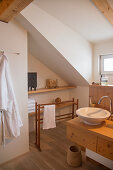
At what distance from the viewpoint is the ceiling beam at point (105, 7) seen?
149 cm

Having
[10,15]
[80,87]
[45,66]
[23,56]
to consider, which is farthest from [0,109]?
[80,87]

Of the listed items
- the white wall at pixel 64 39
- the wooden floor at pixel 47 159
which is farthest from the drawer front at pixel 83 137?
the white wall at pixel 64 39

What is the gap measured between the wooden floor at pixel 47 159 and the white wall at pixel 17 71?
0.13 m

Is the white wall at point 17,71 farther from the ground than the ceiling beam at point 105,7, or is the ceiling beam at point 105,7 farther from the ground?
the ceiling beam at point 105,7

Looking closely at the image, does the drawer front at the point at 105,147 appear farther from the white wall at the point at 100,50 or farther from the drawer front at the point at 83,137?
the white wall at the point at 100,50

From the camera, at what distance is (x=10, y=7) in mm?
1246

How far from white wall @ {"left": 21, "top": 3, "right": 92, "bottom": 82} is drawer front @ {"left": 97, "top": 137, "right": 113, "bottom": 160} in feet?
4.64

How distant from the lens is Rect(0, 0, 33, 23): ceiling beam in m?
1.17

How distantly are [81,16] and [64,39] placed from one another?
1.42ft

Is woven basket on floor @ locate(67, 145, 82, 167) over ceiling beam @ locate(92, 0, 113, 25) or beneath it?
beneath

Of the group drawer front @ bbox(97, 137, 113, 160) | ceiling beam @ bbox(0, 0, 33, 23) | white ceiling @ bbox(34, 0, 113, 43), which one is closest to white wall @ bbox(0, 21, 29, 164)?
ceiling beam @ bbox(0, 0, 33, 23)

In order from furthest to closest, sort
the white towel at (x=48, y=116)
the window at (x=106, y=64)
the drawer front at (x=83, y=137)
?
the window at (x=106, y=64) → the white towel at (x=48, y=116) → the drawer front at (x=83, y=137)

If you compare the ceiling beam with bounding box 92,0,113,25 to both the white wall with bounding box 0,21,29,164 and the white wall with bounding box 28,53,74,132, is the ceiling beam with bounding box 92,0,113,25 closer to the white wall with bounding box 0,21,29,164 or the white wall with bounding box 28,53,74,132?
the white wall with bounding box 0,21,29,164

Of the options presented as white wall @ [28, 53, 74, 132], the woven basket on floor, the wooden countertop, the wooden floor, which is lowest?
the wooden floor
